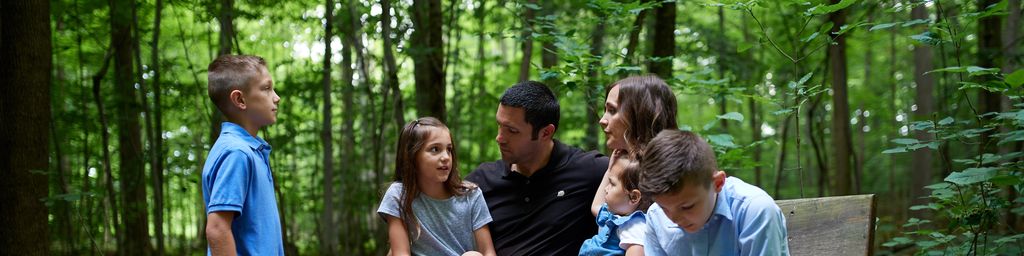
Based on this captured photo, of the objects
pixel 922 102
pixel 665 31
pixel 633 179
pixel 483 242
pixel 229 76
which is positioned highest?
pixel 665 31

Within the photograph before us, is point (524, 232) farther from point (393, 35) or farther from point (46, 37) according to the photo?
point (393, 35)

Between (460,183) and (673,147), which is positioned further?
(460,183)

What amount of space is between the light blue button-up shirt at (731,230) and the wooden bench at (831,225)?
338 millimetres

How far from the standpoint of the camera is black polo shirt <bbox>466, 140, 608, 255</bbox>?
120 inches

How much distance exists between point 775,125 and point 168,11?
11578mm

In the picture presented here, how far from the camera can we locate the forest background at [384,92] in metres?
3.60

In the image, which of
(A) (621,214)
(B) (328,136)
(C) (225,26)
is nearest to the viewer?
(A) (621,214)

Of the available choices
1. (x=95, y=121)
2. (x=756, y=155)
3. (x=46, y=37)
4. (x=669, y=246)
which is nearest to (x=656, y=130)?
(x=669, y=246)

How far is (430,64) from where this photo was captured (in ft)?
18.8

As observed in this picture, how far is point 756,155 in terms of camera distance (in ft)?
45.3

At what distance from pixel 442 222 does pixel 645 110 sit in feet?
2.79

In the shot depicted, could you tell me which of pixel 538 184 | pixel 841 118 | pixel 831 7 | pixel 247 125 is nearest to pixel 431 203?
pixel 538 184

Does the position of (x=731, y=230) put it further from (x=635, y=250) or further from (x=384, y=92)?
(x=384, y=92)

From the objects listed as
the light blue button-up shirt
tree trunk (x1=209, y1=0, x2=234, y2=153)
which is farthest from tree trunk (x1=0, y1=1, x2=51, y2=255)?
the light blue button-up shirt
